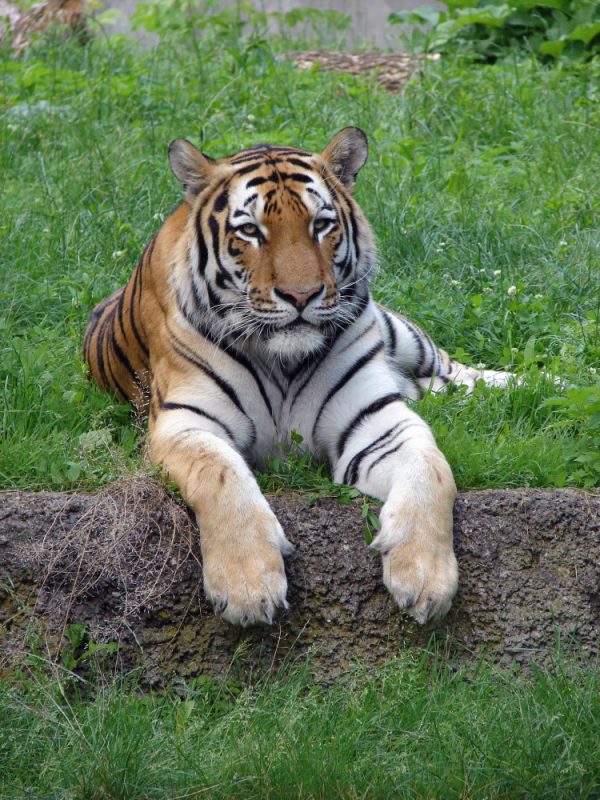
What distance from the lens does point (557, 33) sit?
8.13 meters

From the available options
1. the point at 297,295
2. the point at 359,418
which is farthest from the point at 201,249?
the point at 359,418

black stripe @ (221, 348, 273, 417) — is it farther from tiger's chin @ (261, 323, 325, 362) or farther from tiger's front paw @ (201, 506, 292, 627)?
tiger's front paw @ (201, 506, 292, 627)

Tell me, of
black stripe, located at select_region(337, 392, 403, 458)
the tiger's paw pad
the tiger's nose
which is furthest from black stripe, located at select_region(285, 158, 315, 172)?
the tiger's paw pad

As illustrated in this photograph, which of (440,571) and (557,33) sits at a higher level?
(440,571)

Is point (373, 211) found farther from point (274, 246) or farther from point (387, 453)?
A: point (387, 453)

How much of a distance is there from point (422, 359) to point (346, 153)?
113cm

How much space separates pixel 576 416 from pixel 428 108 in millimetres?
3788

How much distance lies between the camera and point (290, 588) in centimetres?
340

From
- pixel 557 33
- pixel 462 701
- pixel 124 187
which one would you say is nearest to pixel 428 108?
pixel 557 33

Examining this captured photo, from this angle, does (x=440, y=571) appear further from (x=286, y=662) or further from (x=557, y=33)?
(x=557, y=33)

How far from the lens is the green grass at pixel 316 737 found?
2.72m

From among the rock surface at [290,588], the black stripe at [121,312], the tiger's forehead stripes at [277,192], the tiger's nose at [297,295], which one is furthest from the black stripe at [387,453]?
the black stripe at [121,312]

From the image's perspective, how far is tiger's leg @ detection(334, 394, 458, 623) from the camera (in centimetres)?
321

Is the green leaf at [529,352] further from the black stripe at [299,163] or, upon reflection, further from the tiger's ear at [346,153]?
the black stripe at [299,163]
